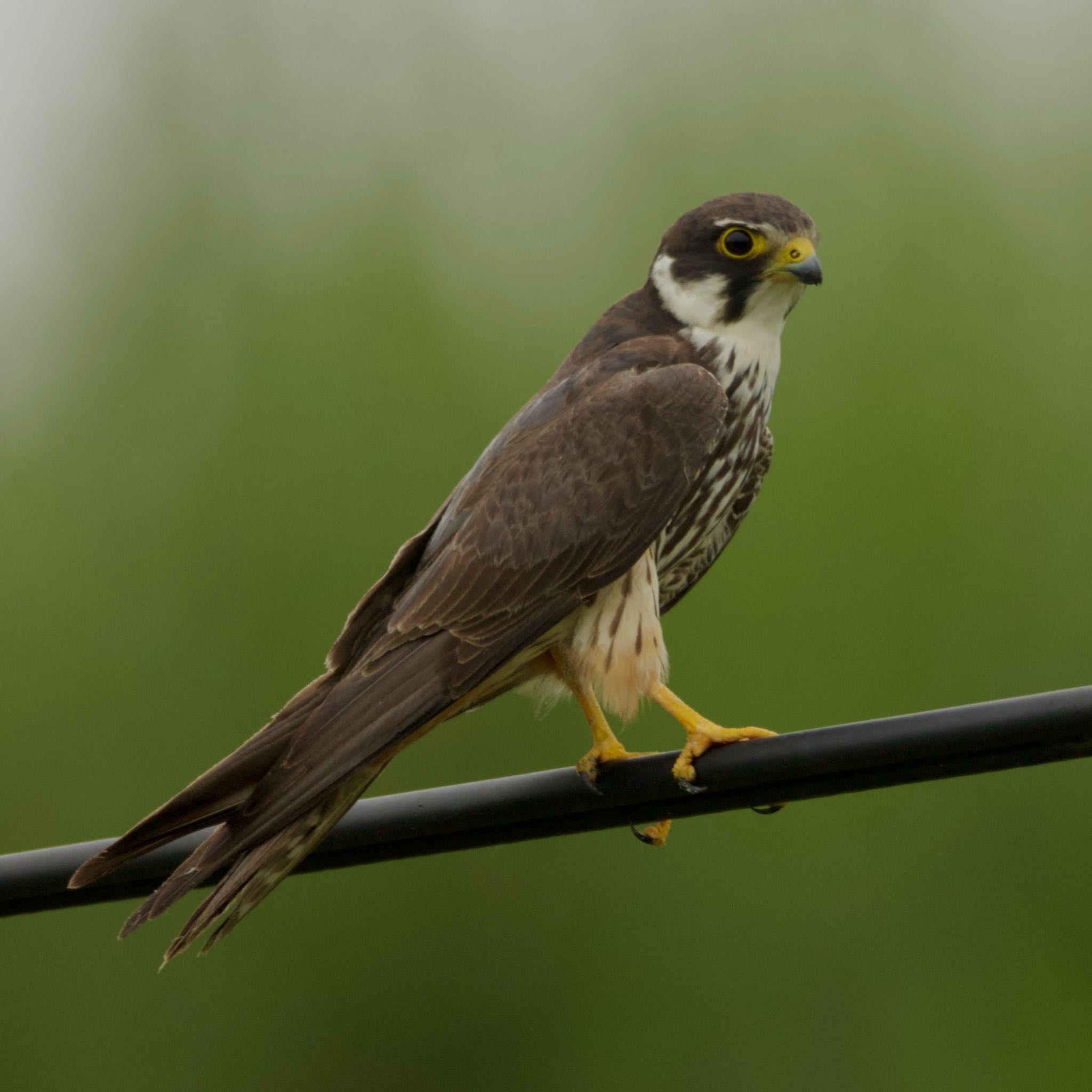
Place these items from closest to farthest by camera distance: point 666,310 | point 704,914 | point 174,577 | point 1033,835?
point 666,310, point 1033,835, point 704,914, point 174,577

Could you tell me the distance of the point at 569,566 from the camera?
3199mm

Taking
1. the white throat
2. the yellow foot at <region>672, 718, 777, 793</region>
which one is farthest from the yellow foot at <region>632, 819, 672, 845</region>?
the white throat

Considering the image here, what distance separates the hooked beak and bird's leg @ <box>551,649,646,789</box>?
1054mm

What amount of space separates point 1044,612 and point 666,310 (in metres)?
8.85

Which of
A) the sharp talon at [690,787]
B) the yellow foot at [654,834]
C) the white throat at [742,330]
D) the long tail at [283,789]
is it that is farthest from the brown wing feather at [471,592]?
the yellow foot at [654,834]

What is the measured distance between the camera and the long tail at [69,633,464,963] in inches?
98.0

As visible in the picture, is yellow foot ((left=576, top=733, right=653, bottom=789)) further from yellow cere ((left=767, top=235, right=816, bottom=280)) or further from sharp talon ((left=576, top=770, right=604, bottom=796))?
yellow cere ((left=767, top=235, right=816, bottom=280))

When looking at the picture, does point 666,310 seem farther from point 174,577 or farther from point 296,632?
point 174,577

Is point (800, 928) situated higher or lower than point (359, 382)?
lower

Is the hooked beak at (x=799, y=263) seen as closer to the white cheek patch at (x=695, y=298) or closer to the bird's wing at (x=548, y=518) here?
the white cheek patch at (x=695, y=298)

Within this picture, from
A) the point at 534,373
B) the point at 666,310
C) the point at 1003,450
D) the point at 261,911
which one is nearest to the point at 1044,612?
the point at 1003,450

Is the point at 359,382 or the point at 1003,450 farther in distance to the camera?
the point at 359,382

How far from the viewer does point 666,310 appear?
3.82 metres

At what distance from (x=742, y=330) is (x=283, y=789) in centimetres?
170
